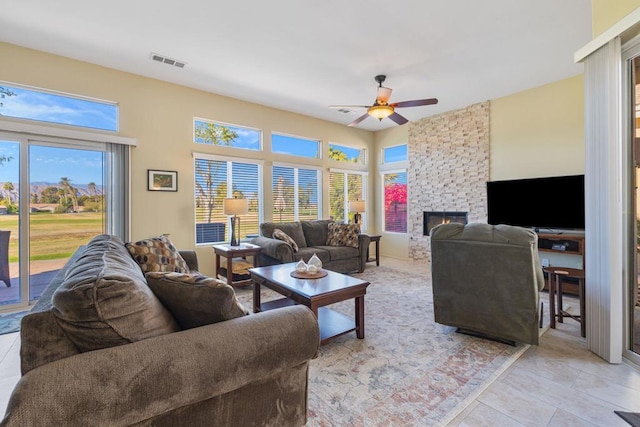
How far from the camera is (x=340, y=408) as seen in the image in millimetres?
1741

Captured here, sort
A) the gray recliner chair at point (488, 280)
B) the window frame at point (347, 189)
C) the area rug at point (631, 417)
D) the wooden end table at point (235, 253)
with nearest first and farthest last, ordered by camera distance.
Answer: the area rug at point (631, 417) < the gray recliner chair at point (488, 280) < the wooden end table at point (235, 253) < the window frame at point (347, 189)

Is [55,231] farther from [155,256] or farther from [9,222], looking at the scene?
[155,256]

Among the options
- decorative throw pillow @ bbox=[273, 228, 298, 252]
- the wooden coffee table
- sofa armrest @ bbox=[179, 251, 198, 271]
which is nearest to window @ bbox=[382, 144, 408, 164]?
decorative throw pillow @ bbox=[273, 228, 298, 252]

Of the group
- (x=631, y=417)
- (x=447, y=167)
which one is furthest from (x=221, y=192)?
(x=631, y=417)

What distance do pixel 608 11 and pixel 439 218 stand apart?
405 cm

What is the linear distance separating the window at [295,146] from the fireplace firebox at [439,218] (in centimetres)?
262

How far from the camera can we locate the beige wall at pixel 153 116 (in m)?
3.46

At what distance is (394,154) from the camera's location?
6832 mm

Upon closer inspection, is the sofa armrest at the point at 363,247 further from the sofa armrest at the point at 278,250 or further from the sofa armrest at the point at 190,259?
the sofa armrest at the point at 190,259

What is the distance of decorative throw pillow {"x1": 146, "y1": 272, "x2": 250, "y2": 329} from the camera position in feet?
4.13

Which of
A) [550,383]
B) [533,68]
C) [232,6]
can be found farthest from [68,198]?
[533,68]

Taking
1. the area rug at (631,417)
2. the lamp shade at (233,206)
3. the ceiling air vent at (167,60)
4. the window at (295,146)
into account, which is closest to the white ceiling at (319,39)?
the ceiling air vent at (167,60)

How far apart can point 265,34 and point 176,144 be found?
224cm

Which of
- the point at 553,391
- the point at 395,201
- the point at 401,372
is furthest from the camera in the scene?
the point at 395,201
